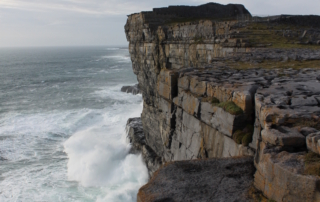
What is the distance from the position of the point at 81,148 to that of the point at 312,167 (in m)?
→ 22.0

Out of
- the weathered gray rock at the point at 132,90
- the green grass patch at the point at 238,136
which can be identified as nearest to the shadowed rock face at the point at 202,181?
the green grass patch at the point at 238,136

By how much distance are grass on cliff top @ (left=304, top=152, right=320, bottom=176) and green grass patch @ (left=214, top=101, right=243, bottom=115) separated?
6.01 feet

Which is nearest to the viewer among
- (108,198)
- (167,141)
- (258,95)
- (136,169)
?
(258,95)

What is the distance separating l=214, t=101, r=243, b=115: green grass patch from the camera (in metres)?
4.91

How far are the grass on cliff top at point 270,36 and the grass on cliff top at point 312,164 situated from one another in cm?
1070

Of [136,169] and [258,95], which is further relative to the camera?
[136,169]

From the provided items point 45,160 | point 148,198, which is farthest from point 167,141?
point 45,160

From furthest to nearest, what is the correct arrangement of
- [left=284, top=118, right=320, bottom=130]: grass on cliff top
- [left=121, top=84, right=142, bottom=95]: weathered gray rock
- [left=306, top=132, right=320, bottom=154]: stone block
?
[left=121, top=84, right=142, bottom=95]: weathered gray rock → [left=284, top=118, right=320, bottom=130]: grass on cliff top → [left=306, top=132, right=320, bottom=154]: stone block

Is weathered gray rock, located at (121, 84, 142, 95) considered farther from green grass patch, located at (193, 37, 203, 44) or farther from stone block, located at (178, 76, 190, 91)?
stone block, located at (178, 76, 190, 91)

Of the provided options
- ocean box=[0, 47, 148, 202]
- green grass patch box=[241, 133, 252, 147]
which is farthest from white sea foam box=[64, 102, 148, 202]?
green grass patch box=[241, 133, 252, 147]

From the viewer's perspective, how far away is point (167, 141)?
8867 millimetres

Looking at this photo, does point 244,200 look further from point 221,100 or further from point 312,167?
point 221,100

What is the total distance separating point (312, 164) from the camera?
9.65 ft

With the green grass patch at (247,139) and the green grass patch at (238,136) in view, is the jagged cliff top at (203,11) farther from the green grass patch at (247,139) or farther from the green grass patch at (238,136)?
the green grass patch at (247,139)
